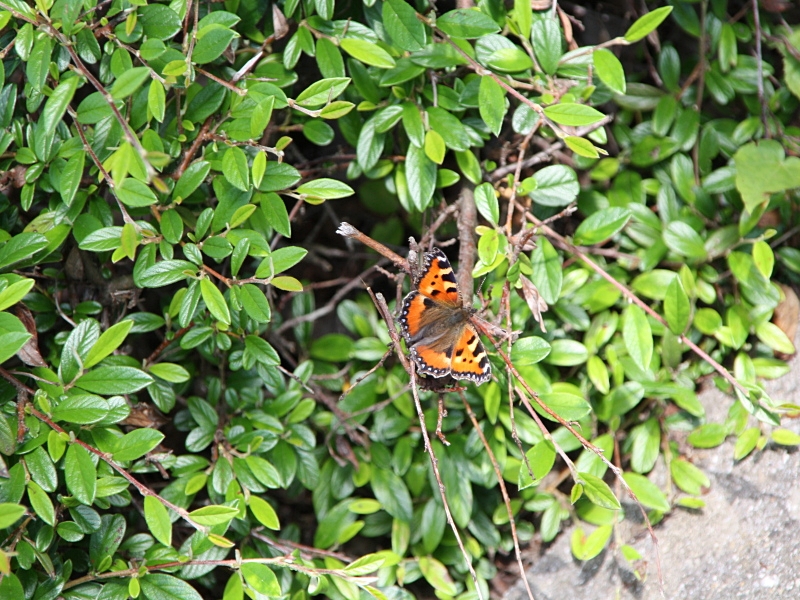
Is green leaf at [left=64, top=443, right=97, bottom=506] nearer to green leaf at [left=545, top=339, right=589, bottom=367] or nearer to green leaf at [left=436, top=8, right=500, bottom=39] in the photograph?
green leaf at [left=545, top=339, right=589, bottom=367]

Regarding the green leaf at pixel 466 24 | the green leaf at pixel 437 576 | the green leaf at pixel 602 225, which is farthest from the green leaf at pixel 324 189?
the green leaf at pixel 437 576

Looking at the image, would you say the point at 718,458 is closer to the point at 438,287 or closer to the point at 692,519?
the point at 692,519

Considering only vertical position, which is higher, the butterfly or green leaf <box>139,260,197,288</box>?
green leaf <box>139,260,197,288</box>

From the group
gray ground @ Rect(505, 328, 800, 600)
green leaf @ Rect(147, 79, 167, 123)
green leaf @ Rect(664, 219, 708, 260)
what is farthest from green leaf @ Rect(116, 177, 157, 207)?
gray ground @ Rect(505, 328, 800, 600)

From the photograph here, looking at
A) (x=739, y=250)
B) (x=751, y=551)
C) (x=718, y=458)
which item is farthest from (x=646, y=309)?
(x=751, y=551)

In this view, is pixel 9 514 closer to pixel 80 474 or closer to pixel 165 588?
pixel 80 474

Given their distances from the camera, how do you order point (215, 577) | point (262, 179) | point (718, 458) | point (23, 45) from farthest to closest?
point (718, 458) < point (215, 577) < point (262, 179) < point (23, 45)

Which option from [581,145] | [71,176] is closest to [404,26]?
[581,145]
